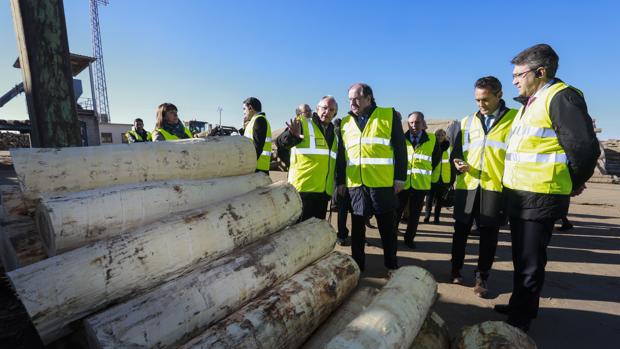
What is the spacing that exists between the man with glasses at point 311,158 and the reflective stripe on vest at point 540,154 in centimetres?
193

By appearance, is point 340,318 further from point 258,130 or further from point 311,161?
point 258,130

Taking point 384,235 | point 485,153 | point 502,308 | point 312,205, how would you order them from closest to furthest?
point 502,308, point 485,153, point 384,235, point 312,205

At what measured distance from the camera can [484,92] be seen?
289cm

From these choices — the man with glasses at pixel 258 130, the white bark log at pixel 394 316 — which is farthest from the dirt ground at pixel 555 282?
the man with glasses at pixel 258 130

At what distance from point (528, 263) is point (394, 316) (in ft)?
4.88

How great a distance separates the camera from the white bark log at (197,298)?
54.7 inches

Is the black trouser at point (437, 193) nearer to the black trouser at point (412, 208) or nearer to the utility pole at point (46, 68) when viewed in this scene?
the black trouser at point (412, 208)

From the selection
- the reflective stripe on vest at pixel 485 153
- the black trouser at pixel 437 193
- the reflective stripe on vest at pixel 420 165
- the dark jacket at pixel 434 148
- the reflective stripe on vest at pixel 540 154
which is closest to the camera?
the reflective stripe on vest at pixel 540 154

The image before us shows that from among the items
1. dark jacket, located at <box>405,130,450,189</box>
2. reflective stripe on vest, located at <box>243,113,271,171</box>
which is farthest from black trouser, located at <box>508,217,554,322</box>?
reflective stripe on vest, located at <box>243,113,271,171</box>

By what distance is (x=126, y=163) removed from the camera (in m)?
2.00

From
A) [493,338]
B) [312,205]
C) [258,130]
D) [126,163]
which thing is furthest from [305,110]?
[493,338]

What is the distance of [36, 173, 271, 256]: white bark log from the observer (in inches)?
61.7

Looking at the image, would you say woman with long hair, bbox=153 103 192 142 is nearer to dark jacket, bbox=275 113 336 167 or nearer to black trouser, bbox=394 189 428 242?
dark jacket, bbox=275 113 336 167

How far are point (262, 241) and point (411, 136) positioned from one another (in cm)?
385
